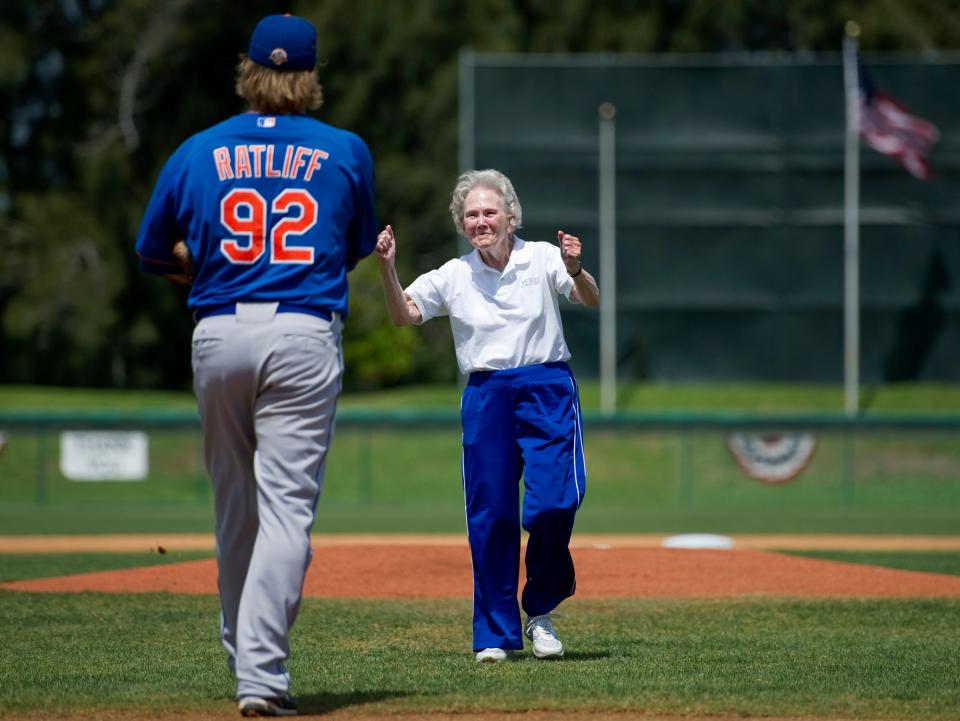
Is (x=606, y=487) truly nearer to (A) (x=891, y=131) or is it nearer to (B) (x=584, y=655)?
(A) (x=891, y=131)

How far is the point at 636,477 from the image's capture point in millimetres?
21547

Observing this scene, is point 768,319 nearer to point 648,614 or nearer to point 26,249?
point 648,614

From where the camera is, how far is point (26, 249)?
35.9 metres

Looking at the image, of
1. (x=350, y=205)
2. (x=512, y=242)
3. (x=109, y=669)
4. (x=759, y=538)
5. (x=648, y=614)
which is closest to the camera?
(x=350, y=205)

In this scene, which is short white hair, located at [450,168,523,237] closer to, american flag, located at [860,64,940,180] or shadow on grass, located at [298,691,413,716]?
shadow on grass, located at [298,691,413,716]

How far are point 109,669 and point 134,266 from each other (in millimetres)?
30066

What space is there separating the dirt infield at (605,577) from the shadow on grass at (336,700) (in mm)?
3249

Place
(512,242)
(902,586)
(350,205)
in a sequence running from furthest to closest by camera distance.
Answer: (902,586) → (512,242) → (350,205)

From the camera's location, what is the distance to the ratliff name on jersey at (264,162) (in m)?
4.63

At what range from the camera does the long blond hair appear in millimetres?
4715

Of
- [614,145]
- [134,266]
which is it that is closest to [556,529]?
[614,145]

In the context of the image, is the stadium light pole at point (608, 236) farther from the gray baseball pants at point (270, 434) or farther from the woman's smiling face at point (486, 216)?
the gray baseball pants at point (270, 434)

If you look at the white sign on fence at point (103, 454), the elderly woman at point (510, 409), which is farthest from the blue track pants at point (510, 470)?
the white sign on fence at point (103, 454)

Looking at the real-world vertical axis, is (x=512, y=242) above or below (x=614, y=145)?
below
